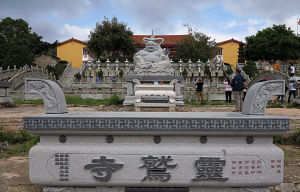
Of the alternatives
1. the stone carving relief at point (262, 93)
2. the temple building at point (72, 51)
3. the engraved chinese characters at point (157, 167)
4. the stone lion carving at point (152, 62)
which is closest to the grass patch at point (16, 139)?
the engraved chinese characters at point (157, 167)

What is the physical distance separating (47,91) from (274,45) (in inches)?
1407

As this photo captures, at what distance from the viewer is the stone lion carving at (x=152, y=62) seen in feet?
39.3

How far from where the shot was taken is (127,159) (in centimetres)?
241

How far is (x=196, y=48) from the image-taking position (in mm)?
30703

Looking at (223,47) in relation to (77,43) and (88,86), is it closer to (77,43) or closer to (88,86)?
(77,43)

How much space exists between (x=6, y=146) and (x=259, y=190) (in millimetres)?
4557

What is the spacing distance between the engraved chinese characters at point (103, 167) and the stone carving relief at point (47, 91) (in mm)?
786

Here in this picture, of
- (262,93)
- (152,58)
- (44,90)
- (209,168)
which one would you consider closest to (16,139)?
(44,90)

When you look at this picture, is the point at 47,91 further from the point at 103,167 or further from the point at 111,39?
the point at 111,39

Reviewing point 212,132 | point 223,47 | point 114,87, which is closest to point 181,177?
point 212,132

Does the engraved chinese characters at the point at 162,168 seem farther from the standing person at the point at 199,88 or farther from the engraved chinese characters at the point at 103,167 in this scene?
the standing person at the point at 199,88

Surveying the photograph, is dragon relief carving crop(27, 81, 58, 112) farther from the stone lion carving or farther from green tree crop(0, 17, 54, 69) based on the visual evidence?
green tree crop(0, 17, 54, 69)

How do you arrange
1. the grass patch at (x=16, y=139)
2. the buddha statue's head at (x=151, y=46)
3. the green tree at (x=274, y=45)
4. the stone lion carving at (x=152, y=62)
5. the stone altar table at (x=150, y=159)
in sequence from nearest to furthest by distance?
the stone altar table at (x=150, y=159)
the grass patch at (x=16, y=139)
the stone lion carving at (x=152, y=62)
the buddha statue's head at (x=151, y=46)
the green tree at (x=274, y=45)

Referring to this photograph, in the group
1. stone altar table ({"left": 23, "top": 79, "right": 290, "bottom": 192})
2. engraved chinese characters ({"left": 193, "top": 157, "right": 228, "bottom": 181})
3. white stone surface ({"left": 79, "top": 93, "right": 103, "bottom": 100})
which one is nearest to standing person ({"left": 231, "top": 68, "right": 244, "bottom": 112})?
stone altar table ({"left": 23, "top": 79, "right": 290, "bottom": 192})
